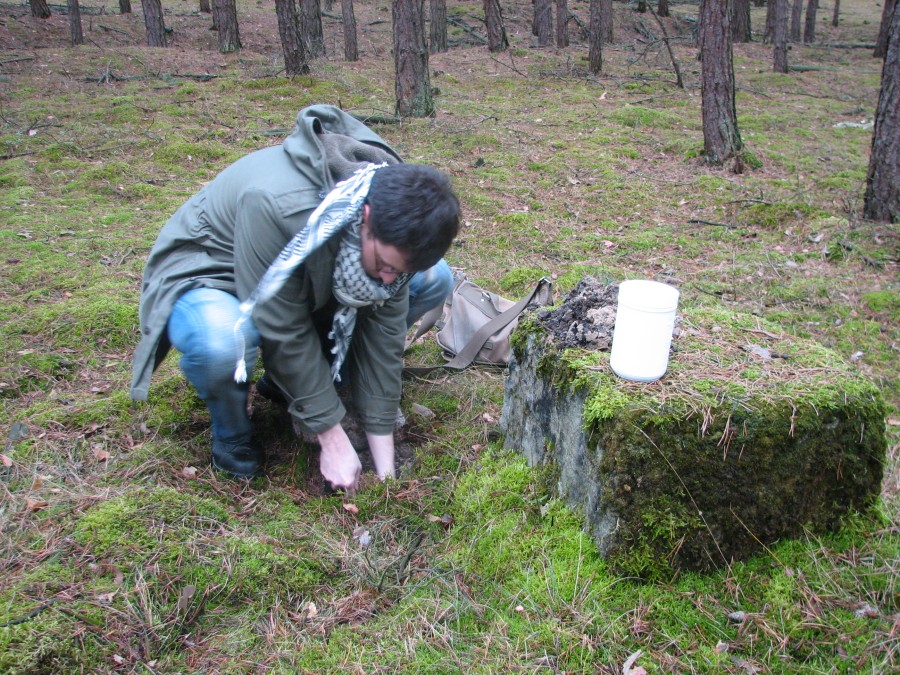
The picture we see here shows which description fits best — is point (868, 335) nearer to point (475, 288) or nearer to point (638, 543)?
point (475, 288)

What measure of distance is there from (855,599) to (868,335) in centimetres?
261

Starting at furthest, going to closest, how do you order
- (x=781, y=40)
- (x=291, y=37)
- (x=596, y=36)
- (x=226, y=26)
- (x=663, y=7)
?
(x=663, y=7)
(x=781, y=40)
(x=226, y=26)
(x=596, y=36)
(x=291, y=37)

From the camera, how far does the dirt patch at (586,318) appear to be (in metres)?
2.34

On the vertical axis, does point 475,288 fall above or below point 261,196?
below

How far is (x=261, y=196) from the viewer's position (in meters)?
2.16

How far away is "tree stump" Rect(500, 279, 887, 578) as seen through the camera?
6.30ft

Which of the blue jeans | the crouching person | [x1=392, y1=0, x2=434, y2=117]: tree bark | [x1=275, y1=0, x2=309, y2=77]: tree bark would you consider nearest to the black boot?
the crouching person

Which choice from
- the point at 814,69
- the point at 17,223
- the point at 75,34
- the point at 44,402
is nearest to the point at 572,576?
the point at 44,402

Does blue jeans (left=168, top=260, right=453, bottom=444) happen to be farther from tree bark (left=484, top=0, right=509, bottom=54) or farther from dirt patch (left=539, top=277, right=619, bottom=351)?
tree bark (left=484, top=0, right=509, bottom=54)

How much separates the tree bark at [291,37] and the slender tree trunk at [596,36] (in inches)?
232

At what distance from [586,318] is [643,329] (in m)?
0.54

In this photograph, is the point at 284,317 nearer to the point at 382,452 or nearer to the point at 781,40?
the point at 382,452

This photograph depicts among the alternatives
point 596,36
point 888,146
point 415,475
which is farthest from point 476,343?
Answer: point 596,36

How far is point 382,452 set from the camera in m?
2.74
